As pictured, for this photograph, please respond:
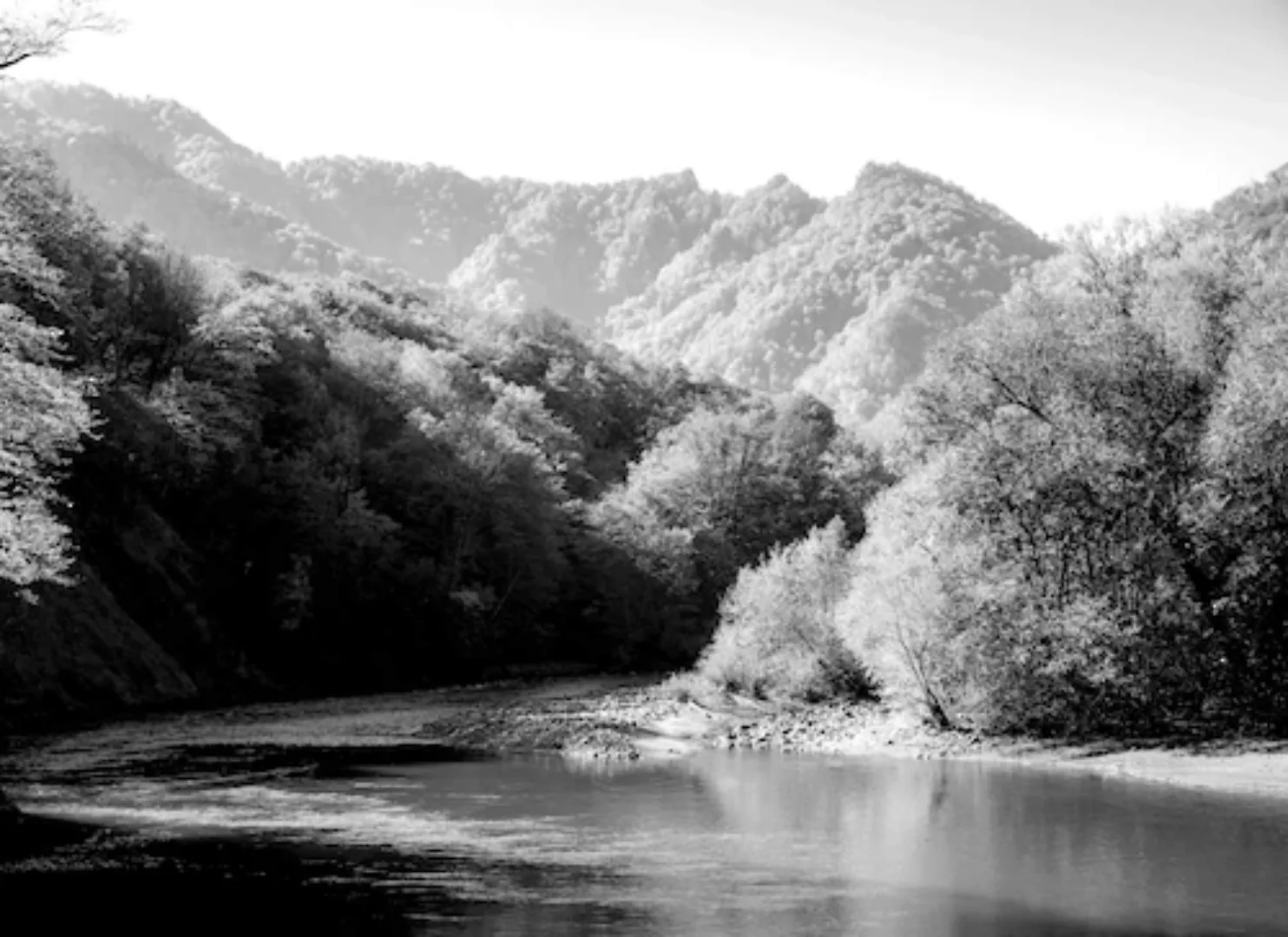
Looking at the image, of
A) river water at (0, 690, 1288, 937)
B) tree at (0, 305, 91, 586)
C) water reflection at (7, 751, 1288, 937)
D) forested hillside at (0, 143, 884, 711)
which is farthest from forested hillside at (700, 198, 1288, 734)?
forested hillside at (0, 143, 884, 711)

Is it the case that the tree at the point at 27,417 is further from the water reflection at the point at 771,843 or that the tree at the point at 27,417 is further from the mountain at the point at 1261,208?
the mountain at the point at 1261,208

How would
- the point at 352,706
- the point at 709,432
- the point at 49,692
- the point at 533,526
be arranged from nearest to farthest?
the point at 49,692 < the point at 352,706 < the point at 533,526 < the point at 709,432

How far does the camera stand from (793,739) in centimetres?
4353

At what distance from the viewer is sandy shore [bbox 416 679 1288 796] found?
34469 millimetres

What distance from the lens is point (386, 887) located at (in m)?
21.5

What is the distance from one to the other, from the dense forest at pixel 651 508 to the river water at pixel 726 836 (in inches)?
248

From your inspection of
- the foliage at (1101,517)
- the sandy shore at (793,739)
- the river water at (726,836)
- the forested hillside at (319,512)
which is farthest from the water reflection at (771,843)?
the forested hillside at (319,512)

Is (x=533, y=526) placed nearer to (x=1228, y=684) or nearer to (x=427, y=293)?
(x=1228, y=684)

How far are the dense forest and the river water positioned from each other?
6291mm

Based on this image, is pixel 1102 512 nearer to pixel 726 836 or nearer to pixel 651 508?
pixel 726 836

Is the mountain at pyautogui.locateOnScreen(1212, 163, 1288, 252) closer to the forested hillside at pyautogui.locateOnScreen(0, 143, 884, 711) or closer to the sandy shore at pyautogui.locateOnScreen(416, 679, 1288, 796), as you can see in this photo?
the forested hillside at pyautogui.locateOnScreen(0, 143, 884, 711)

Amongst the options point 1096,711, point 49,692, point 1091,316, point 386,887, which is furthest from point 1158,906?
point 49,692

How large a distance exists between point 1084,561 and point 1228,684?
17.4ft

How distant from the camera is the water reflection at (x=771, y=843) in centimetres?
1994
